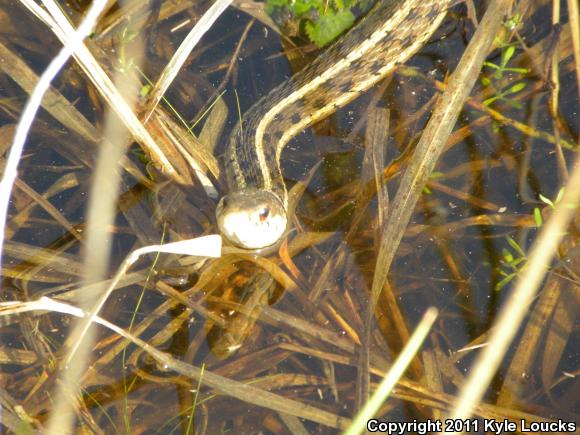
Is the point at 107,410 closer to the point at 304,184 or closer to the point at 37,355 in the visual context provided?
the point at 37,355

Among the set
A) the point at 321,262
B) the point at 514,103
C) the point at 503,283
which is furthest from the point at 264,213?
the point at 514,103

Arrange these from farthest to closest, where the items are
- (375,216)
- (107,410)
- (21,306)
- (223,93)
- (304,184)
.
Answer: (223,93) < (304,184) < (375,216) < (107,410) < (21,306)

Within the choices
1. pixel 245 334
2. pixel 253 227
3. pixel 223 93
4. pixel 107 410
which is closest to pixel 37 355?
pixel 107 410

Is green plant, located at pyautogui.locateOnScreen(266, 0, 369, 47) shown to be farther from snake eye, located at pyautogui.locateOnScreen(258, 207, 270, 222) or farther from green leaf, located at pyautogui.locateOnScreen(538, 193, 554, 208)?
green leaf, located at pyautogui.locateOnScreen(538, 193, 554, 208)

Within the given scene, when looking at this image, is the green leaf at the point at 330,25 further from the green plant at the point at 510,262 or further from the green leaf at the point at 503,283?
the green leaf at the point at 503,283

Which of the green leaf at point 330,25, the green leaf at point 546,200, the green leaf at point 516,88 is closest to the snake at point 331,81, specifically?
the green leaf at point 330,25

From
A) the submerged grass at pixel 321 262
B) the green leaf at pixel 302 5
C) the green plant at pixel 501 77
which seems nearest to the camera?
the submerged grass at pixel 321 262
